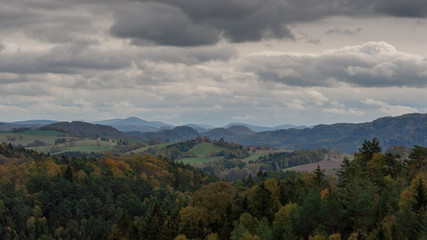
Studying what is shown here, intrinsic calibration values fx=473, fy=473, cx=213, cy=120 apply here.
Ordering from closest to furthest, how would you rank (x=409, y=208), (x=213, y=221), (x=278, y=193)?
(x=409, y=208) < (x=213, y=221) < (x=278, y=193)

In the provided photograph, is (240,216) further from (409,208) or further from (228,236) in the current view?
(409,208)

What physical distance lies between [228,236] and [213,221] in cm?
796

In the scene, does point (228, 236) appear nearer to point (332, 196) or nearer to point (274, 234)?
point (274, 234)

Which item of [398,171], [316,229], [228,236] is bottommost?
[228,236]

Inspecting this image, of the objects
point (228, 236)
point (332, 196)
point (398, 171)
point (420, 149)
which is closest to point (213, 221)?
point (228, 236)

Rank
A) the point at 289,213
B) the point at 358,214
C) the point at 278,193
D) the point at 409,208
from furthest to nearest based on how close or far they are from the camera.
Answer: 1. the point at 278,193
2. the point at 289,213
3. the point at 358,214
4. the point at 409,208

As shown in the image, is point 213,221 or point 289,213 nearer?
point 289,213

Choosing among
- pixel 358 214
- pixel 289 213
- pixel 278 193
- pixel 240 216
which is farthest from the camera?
pixel 278 193

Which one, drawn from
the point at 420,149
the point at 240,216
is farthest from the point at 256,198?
the point at 420,149

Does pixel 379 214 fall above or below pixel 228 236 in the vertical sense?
above

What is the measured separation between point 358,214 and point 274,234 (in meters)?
18.2

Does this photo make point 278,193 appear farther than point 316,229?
Yes

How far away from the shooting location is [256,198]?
12275cm

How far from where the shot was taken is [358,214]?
9719 cm
